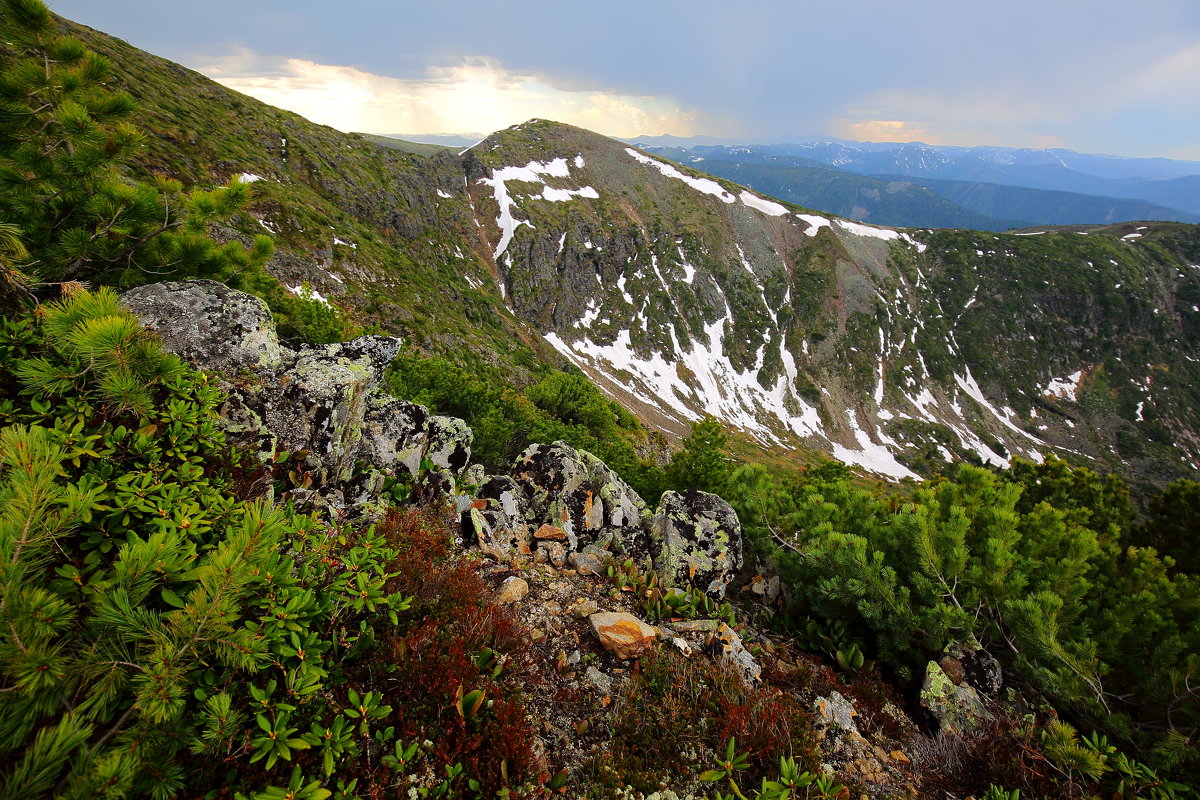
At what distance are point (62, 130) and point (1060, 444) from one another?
196m

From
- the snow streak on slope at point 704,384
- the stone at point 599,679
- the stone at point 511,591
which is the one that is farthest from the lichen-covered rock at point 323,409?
the snow streak on slope at point 704,384

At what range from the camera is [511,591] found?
7.49 meters

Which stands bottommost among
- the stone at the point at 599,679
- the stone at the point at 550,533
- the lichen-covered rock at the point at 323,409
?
the stone at the point at 550,533

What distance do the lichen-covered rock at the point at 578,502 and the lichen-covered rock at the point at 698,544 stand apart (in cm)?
58

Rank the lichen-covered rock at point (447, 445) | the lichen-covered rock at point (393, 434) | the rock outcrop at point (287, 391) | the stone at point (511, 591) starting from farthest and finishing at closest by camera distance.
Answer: the lichen-covered rock at point (447, 445) → the lichen-covered rock at point (393, 434) → the stone at point (511, 591) → the rock outcrop at point (287, 391)

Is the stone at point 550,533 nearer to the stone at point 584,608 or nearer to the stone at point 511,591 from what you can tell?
the stone at point 511,591

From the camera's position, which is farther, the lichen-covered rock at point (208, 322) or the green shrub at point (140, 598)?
the lichen-covered rock at point (208, 322)

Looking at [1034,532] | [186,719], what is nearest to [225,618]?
[186,719]

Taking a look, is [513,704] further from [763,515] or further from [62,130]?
[62,130]

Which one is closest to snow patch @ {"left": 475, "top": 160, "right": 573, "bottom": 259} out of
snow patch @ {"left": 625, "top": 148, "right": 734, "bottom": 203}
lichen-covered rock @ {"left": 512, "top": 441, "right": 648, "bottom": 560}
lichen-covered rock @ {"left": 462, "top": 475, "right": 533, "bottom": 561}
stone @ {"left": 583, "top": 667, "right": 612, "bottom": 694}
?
snow patch @ {"left": 625, "top": 148, "right": 734, "bottom": 203}

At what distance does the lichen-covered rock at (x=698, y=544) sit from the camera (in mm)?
9836

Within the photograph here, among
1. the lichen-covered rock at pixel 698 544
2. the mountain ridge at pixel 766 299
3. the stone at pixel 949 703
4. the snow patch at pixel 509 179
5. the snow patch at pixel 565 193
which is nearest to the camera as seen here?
the stone at pixel 949 703

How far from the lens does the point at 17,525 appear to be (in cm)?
249

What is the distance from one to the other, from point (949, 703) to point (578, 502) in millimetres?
7603
